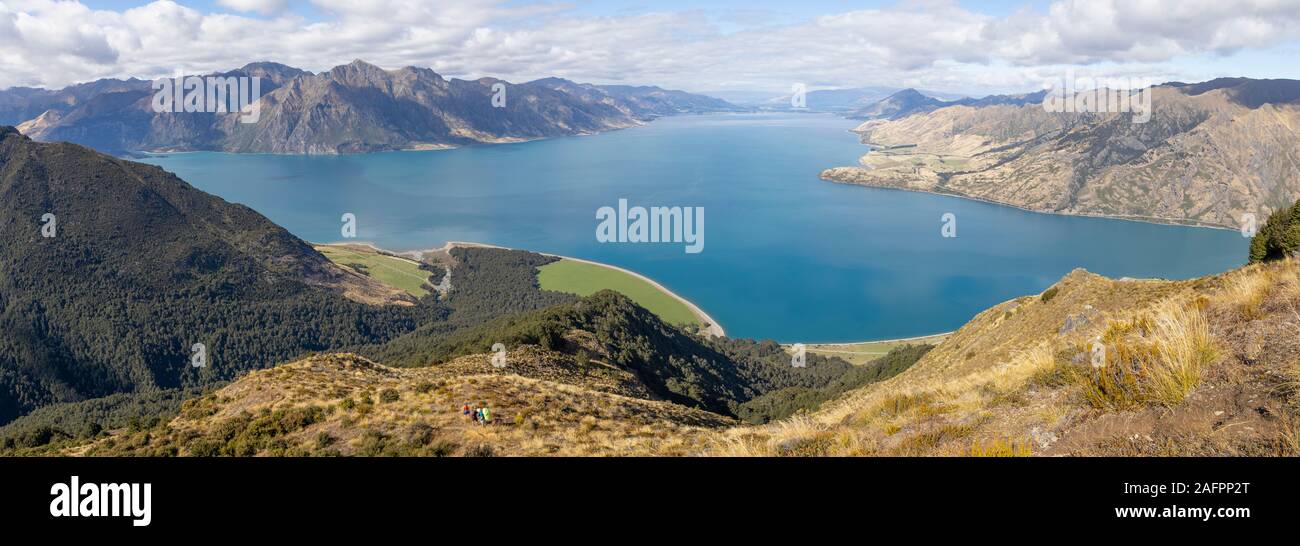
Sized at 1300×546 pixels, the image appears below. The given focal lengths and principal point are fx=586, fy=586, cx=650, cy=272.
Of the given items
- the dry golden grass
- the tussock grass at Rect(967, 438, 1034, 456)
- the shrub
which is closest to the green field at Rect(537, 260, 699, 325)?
the shrub

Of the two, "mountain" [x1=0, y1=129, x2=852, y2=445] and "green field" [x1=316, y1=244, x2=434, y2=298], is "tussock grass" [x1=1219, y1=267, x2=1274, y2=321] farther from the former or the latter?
"green field" [x1=316, y1=244, x2=434, y2=298]

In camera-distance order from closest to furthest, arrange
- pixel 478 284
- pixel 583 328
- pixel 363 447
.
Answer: pixel 363 447, pixel 583 328, pixel 478 284
